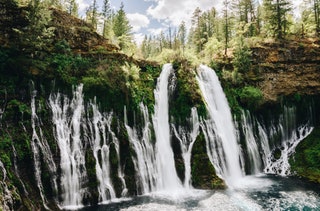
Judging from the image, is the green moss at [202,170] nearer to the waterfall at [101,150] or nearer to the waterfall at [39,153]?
the waterfall at [101,150]

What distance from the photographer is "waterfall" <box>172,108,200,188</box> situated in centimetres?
1825

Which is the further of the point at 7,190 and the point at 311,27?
the point at 311,27

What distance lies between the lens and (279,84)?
86.9 feet

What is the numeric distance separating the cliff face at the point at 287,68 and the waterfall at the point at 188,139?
30.9 feet

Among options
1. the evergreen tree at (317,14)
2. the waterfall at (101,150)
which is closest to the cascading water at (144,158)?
the waterfall at (101,150)

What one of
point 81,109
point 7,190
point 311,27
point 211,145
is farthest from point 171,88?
point 311,27

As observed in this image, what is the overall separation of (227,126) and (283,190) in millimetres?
6738

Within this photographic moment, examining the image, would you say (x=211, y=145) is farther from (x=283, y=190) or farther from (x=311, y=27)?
(x=311, y=27)

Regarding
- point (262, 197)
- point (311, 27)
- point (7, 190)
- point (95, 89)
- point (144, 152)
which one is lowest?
point (262, 197)

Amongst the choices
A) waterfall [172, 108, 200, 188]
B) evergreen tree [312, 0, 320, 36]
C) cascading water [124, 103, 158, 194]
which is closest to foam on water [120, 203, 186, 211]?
cascading water [124, 103, 158, 194]

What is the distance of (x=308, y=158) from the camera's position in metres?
22.1

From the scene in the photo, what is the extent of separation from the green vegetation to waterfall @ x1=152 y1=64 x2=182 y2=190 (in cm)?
1054

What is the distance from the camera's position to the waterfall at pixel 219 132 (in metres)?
19.7

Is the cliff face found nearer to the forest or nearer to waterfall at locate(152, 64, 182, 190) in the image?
the forest
